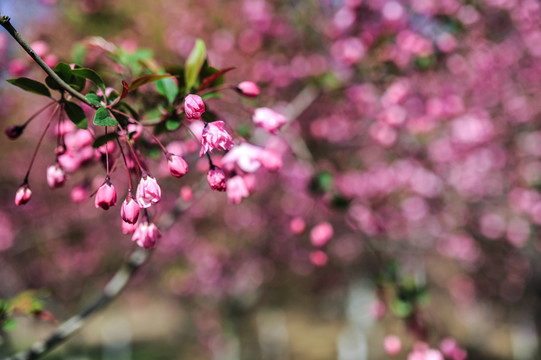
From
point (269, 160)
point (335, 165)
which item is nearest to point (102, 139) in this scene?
point (269, 160)

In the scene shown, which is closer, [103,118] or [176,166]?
[103,118]

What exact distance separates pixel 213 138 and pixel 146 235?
35cm

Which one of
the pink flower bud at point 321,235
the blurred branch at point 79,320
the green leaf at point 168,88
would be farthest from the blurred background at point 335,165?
the green leaf at point 168,88

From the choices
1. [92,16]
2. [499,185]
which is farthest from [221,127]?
[499,185]

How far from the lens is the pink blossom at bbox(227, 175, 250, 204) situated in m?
1.22

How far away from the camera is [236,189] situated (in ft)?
4.01

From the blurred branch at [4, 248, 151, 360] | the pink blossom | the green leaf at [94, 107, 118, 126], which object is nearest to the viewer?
the green leaf at [94, 107, 118, 126]

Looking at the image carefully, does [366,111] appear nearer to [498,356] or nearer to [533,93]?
[533,93]

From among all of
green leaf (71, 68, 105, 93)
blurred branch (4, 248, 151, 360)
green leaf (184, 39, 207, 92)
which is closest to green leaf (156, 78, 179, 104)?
green leaf (184, 39, 207, 92)

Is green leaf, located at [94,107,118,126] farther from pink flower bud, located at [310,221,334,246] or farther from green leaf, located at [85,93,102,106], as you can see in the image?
pink flower bud, located at [310,221,334,246]

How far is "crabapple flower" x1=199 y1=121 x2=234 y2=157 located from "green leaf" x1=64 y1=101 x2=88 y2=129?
1.02ft

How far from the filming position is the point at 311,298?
645 inches

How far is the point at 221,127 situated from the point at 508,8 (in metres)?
4.95

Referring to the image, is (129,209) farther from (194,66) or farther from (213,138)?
(194,66)
